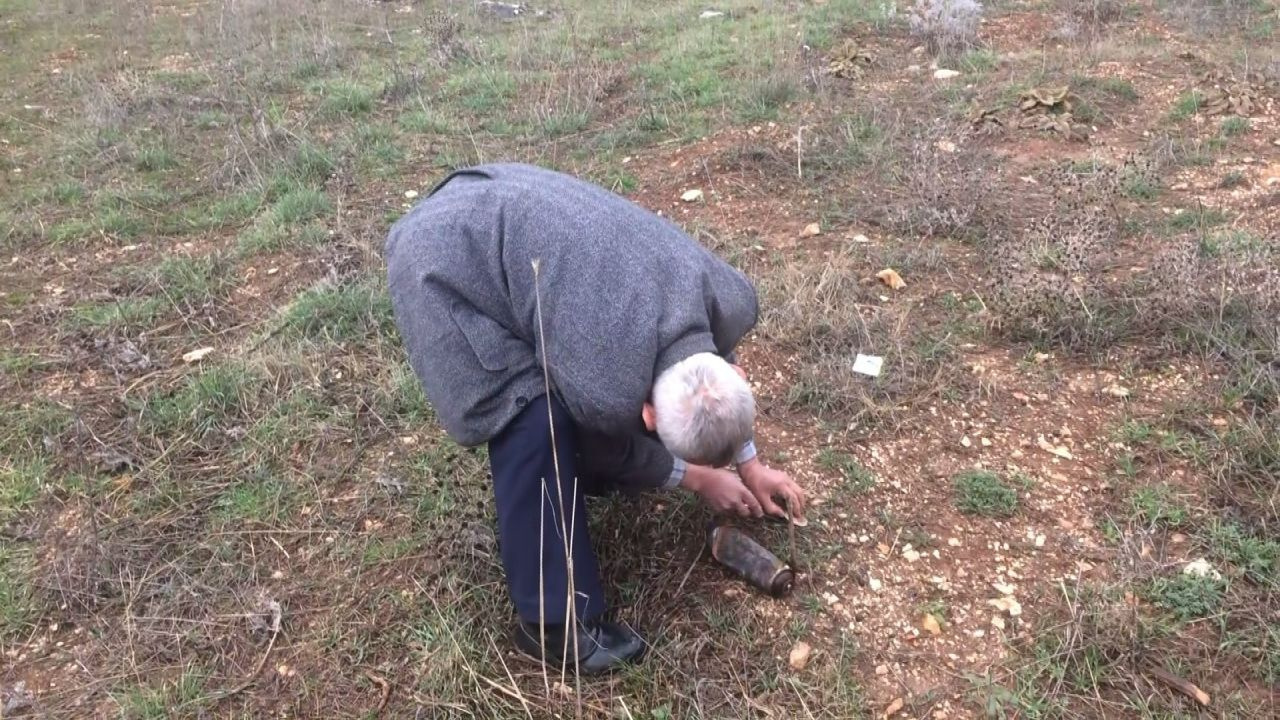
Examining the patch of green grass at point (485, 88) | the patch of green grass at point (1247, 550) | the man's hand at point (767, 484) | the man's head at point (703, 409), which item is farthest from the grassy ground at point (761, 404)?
the man's head at point (703, 409)

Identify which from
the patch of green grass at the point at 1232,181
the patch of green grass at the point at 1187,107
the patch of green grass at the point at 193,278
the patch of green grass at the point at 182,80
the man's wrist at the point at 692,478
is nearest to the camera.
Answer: the man's wrist at the point at 692,478

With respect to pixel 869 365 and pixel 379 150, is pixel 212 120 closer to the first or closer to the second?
pixel 379 150

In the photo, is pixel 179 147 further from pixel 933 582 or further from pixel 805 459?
pixel 933 582

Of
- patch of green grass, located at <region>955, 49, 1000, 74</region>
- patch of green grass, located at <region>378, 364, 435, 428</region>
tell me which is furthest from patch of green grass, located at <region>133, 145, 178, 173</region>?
patch of green grass, located at <region>955, 49, 1000, 74</region>

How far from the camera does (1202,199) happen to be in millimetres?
3512

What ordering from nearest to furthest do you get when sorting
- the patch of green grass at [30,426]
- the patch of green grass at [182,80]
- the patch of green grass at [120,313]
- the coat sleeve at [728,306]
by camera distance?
the coat sleeve at [728,306] < the patch of green grass at [30,426] < the patch of green grass at [120,313] < the patch of green grass at [182,80]

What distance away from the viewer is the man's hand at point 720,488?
206 cm

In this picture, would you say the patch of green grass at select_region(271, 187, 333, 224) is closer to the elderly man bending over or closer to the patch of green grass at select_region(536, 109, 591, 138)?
the patch of green grass at select_region(536, 109, 591, 138)

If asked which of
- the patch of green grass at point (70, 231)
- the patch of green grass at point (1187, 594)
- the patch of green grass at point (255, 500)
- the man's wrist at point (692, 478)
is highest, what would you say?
the patch of green grass at point (70, 231)

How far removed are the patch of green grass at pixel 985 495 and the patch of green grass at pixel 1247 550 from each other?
1.47ft

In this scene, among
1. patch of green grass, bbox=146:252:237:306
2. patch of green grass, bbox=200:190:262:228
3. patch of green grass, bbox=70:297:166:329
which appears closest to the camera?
patch of green grass, bbox=70:297:166:329

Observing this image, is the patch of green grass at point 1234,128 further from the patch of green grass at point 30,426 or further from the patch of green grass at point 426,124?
the patch of green grass at point 30,426

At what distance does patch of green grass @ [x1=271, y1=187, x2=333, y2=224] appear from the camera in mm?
3889

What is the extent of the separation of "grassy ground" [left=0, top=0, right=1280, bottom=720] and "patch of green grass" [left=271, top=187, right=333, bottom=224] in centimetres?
1
